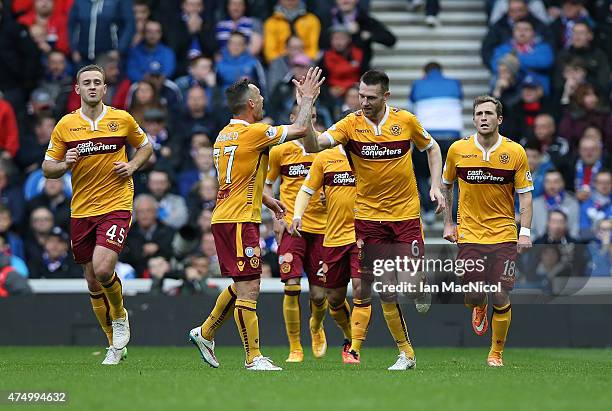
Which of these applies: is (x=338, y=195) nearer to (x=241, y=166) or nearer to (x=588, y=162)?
(x=241, y=166)

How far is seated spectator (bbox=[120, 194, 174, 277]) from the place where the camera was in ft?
65.7

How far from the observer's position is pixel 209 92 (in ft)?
73.4

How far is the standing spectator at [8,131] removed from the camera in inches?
851

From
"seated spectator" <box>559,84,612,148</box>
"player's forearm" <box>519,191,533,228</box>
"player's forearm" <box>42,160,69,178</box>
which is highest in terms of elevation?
"player's forearm" <box>42,160,69,178</box>

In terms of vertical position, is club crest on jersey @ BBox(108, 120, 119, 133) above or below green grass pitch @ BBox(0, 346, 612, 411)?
above

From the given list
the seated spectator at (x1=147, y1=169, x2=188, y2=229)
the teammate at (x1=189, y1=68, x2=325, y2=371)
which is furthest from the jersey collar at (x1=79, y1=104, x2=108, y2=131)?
the seated spectator at (x1=147, y1=169, x2=188, y2=229)

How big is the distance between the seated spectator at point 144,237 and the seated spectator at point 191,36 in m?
3.71

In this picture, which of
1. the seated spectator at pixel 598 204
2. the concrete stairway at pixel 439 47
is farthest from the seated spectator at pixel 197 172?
the seated spectator at pixel 598 204

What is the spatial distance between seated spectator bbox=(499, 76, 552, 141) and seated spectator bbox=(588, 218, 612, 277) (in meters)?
2.63

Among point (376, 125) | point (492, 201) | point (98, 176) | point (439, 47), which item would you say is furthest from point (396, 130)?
point (439, 47)

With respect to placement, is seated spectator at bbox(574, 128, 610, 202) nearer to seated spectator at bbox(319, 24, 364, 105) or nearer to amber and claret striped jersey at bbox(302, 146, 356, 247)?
seated spectator at bbox(319, 24, 364, 105)

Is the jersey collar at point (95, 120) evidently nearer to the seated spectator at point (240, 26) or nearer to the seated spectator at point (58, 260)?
the seated spectator at point (58, 260)

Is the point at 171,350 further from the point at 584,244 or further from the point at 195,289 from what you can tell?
the point at 584,244

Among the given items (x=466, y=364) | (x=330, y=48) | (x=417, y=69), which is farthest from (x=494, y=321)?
(x=417, y=69)
